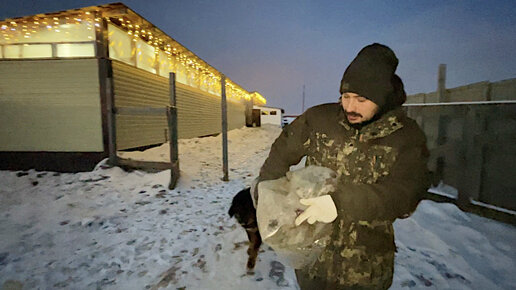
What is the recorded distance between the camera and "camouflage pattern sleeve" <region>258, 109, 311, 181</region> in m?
1.60

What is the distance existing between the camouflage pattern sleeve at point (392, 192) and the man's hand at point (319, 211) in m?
0.04

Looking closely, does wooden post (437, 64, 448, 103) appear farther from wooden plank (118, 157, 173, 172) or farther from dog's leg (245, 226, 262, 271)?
wooden plank (118, 157, 173, 172)

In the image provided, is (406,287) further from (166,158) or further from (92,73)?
(92,73)

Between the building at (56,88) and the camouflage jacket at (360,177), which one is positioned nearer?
the camouflage jacket at (360,177)

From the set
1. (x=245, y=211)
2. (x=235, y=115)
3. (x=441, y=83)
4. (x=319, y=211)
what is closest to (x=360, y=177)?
(x=319, y=211)

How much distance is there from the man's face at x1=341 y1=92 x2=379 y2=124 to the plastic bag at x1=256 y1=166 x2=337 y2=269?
1.20 feet

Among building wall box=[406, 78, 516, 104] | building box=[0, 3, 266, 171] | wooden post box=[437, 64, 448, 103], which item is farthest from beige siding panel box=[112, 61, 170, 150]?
building wall box=[406, 78, 516, 104]

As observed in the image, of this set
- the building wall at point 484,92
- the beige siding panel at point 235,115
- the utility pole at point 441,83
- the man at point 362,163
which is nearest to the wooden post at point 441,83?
the utility pole at point 441,83

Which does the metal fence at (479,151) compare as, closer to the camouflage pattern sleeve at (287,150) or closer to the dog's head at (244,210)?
the dog's head at (244,210)

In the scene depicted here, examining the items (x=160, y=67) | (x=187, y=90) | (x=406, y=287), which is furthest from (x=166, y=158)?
(x=406, y=287)

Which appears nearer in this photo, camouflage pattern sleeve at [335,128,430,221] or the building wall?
camouflage pattern sleeve at [335,128,430,221]

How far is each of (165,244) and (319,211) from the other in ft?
10.1

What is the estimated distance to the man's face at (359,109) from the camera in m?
1.41

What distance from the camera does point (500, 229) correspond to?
11.8ft
